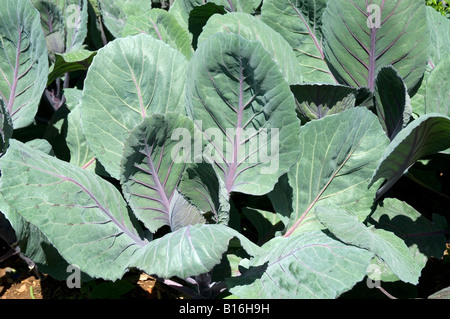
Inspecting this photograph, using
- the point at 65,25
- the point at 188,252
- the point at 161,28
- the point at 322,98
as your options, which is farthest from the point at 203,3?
the point at 188,252

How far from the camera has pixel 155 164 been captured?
1.53 meters

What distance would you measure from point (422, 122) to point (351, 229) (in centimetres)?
34

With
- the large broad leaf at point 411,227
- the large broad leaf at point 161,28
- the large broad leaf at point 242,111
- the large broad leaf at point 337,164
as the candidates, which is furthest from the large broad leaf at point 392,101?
the large broad leaf at point 161,28

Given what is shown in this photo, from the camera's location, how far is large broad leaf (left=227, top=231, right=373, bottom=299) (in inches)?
52.2

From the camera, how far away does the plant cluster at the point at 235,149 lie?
4.58ft

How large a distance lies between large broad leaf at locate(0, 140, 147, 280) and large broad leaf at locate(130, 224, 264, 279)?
0.42ft

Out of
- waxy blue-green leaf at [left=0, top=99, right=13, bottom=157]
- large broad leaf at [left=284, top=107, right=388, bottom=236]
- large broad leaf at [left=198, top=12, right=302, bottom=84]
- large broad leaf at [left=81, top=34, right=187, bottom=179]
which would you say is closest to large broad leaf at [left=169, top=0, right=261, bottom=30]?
large broad leaf at [left=198, top=12, right=302, bottom=84]

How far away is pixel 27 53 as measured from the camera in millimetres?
1860

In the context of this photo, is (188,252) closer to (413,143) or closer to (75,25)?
(413,143)

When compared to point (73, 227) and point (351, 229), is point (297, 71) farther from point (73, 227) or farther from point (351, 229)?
point (73, 227)

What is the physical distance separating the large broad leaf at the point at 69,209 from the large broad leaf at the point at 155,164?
9cm

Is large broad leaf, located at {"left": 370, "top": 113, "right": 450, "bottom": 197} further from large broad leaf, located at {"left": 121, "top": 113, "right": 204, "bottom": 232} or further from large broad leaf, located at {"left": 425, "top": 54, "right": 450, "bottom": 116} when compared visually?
large broad leaf, located at {"left": 121, "top": 113, "right": 204, "bottom": 232}

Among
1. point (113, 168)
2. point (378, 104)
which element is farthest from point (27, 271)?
point (378, 104)

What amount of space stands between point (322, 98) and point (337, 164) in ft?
0.81
